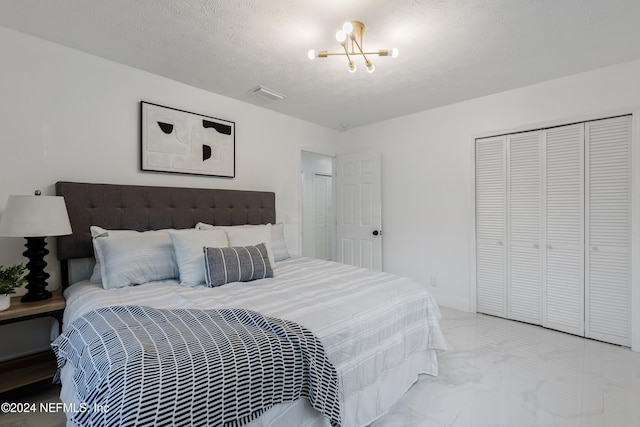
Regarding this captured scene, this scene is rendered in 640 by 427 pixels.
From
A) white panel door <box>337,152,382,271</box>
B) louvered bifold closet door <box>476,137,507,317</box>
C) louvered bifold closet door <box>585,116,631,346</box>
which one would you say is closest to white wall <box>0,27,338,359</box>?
white panel door <box>337,152,382,271</box>

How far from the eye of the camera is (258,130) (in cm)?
363

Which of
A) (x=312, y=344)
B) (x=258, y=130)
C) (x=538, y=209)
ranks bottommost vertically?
(x=312, y=344)

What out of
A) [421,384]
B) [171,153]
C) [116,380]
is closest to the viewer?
[116,380]

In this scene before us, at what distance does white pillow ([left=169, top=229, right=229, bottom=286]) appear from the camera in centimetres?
214

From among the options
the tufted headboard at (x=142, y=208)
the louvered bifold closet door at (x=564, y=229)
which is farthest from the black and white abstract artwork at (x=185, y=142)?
the louvered bifold closet door at (x=564, y=229)

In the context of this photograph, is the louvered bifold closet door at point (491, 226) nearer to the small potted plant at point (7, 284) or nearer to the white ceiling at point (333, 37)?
the white ceiling at point (333, 37)

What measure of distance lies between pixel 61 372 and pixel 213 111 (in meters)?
2.54

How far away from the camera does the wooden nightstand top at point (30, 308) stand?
1.73 m

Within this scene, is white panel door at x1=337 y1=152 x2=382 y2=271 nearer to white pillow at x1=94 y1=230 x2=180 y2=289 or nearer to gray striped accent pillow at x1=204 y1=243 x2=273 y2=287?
gray striped accent pillow at x1=204 y1=243 x2=273 y2=287

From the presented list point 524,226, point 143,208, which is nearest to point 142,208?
point 143,208

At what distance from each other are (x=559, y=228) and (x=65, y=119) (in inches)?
174

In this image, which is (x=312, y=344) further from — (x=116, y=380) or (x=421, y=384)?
(x=421, y=384)

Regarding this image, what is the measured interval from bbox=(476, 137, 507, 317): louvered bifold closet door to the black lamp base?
155 inches

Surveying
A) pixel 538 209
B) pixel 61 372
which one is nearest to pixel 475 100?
pixel 538 209
